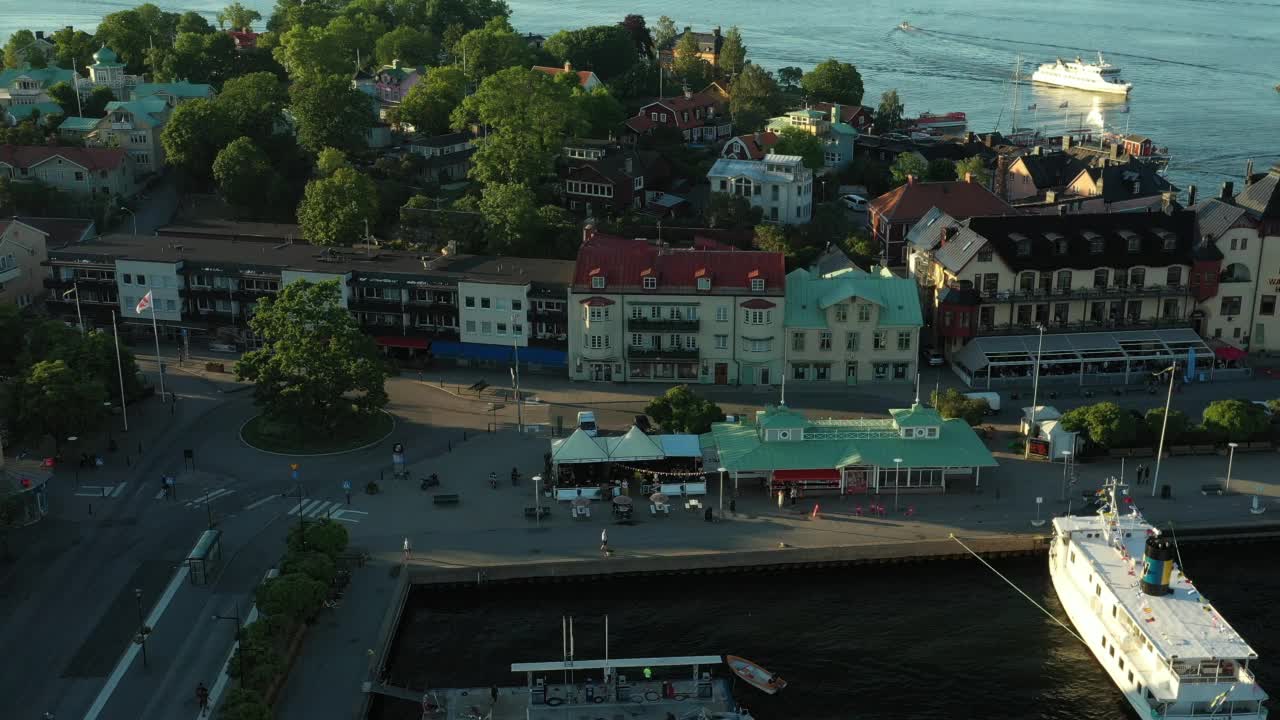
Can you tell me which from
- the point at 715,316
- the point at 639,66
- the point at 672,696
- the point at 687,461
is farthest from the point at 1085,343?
the point at 639,66

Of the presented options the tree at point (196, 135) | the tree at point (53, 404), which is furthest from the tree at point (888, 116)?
the tree at point (53, 404)

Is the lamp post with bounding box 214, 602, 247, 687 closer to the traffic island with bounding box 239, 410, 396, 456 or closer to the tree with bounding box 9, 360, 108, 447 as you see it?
the traffic island with bounding box 239, 410, 396, 456

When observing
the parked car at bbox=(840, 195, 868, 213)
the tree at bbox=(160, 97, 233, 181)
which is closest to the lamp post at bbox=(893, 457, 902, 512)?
the parked car at bbox=(840, 195, 868, 213)

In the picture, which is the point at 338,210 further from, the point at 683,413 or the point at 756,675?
the point at 756,675

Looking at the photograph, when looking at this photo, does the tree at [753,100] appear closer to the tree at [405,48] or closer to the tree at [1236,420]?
the tree at [405,48]

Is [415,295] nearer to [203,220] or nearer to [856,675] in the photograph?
[203,220]

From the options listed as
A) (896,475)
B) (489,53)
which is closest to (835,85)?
(489,53)
